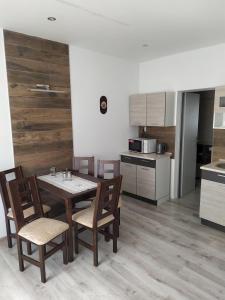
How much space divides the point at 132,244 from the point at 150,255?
0.96ft

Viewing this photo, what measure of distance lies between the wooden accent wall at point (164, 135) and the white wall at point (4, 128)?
2687mm

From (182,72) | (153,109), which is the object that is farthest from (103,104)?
(182,72)

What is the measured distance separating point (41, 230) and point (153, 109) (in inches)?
111

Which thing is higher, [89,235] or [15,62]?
[15,62]

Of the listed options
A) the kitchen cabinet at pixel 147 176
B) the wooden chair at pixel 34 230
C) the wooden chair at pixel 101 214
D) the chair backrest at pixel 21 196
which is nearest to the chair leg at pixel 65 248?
the wooden chair at pixel 34 230

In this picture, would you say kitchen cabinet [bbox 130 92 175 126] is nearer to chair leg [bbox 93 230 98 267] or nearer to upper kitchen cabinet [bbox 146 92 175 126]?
upper kitchen cabinet [bbox 146 92 175 126]

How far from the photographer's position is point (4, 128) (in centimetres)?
289

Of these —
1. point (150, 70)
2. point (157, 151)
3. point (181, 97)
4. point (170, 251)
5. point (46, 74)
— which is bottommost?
point (170, 251)

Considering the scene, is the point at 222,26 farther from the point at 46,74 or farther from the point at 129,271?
the point at 129,271

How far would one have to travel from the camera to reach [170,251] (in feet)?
8.96

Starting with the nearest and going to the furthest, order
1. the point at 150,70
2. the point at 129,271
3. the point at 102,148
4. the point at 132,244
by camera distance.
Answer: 1. the point at 129,271
2. the point at 132,244
3. the point at 102,148
4. the point at 150,70

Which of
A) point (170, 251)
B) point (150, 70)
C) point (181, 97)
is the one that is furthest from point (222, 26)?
point (170, 251)

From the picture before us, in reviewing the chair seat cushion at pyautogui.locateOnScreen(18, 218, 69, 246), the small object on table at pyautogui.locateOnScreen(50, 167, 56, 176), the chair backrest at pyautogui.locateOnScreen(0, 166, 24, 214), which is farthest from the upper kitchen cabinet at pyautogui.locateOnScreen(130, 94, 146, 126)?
the chair seat cushion at pyautogui.locateOnScreen(18, 218, 69, 246)

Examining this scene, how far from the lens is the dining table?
2447 mm
